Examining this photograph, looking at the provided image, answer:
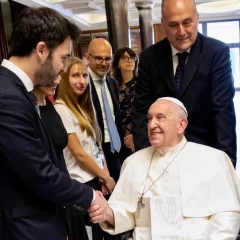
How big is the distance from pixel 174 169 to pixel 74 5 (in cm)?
811

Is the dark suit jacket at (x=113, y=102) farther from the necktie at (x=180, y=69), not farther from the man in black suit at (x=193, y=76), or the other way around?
the necktie at (x=180, y=69)

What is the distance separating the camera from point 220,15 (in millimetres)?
14070

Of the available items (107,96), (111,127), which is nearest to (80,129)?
(111,127)

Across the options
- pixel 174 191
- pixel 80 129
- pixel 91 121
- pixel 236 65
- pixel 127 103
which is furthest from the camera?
pixel 236 65

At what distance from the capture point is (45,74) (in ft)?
4.29

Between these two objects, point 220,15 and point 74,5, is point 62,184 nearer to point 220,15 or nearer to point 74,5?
point 74,5

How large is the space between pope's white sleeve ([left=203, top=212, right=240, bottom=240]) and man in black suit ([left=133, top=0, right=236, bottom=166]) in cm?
36

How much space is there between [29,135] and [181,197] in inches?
34.3

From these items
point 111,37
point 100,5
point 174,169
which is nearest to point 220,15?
point 100,5

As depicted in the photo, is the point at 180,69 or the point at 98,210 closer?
the point at 98,210

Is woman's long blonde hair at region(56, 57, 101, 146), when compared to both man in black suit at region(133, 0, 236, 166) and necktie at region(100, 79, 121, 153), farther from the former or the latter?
man in black suit at region(133, 0, 236, 166)

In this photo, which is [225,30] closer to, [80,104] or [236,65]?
[236,65]

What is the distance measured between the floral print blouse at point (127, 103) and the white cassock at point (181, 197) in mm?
1284

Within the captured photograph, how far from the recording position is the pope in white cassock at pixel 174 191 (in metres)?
1.75
